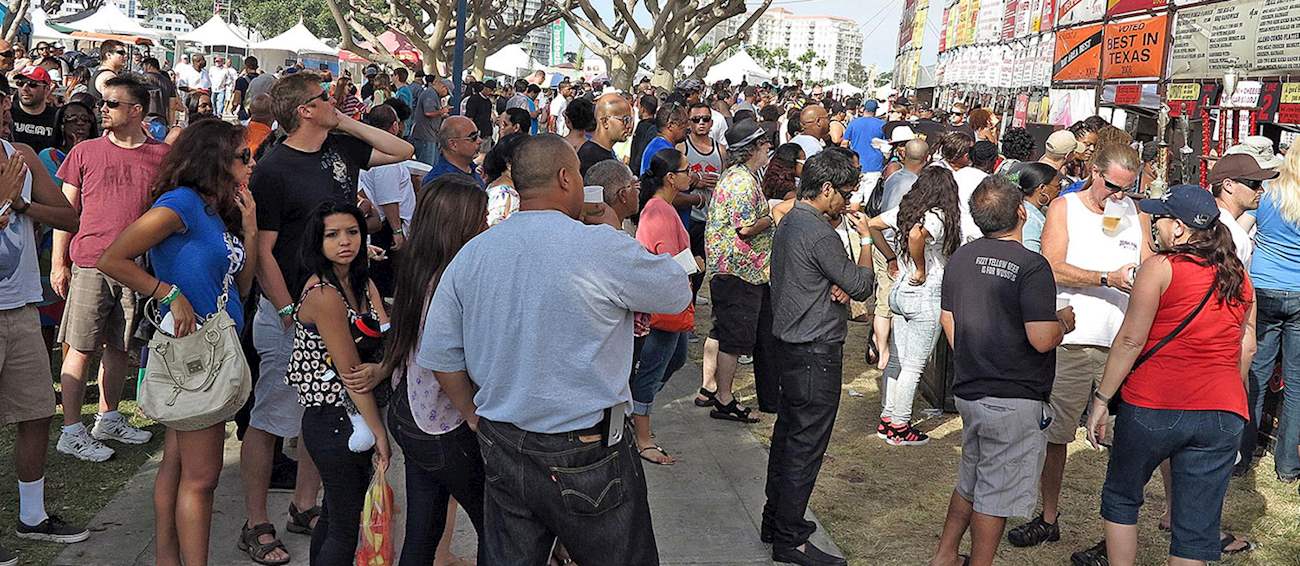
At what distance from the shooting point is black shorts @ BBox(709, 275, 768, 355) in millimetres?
6461

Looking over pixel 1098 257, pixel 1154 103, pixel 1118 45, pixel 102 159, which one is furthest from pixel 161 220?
pixel 1118 45

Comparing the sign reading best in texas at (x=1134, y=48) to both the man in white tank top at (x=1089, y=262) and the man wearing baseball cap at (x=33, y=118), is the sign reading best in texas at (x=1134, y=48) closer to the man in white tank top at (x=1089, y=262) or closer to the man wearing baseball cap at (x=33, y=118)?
the man in white tank top at (x=1089, y=262)

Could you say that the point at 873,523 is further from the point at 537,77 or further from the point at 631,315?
the point at 537,77

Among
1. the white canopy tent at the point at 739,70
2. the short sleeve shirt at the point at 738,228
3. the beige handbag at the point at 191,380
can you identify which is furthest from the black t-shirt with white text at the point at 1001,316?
the white canopy tent at the point at 739,70

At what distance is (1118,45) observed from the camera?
12.7 m

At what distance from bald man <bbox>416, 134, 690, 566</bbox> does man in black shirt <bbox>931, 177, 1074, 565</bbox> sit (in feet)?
5.46

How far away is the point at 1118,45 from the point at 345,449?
453 inches

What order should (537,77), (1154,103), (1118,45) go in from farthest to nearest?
1. (537,77)
2. (1118,45)
3. (1154,103)

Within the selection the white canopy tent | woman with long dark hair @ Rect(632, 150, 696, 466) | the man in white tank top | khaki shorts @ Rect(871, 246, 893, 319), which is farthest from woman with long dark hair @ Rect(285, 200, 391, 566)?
the white canopy tent

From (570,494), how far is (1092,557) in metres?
2.99

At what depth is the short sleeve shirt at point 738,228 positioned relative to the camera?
6.25 metres

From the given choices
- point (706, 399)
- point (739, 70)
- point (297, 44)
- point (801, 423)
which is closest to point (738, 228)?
point (706, 399)

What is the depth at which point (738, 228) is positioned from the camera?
247 inches

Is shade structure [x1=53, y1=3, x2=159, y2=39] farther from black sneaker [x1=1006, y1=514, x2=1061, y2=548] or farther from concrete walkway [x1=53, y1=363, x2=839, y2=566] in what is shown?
black sneaker [x1=1006, y1=514, x2=1061, y2=548]
